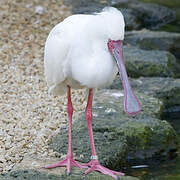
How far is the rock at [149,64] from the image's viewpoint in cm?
767

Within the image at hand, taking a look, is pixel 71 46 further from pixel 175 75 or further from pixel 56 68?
pixel 175 75

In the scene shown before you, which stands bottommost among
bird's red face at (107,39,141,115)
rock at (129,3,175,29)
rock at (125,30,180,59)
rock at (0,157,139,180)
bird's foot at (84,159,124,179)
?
rock at (129,3,175,29)

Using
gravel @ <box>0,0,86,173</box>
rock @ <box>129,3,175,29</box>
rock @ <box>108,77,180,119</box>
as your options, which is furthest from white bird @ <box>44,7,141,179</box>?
rock @ <box>129,3,175,29</box>

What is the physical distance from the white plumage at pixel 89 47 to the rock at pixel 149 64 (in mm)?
3120

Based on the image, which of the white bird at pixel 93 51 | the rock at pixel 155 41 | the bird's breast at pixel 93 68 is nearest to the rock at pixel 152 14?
the rock at pixel 155 41

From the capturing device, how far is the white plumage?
428 centimetres

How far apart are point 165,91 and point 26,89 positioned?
1.89 m

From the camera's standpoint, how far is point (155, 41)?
29.8ft

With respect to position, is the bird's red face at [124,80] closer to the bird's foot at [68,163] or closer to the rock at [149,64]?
the bird's foot at [68,163]

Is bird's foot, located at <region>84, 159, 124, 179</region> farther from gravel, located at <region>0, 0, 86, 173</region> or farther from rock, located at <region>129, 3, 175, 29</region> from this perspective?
rock, located at <region>129, 3, 175, 29</region>

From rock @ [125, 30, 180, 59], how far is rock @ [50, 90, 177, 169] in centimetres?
313

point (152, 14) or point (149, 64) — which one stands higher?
point (149, 64)

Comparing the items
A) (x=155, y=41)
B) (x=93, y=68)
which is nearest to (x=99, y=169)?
(x=93, y=68)

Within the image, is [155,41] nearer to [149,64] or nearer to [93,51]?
[149,64]
